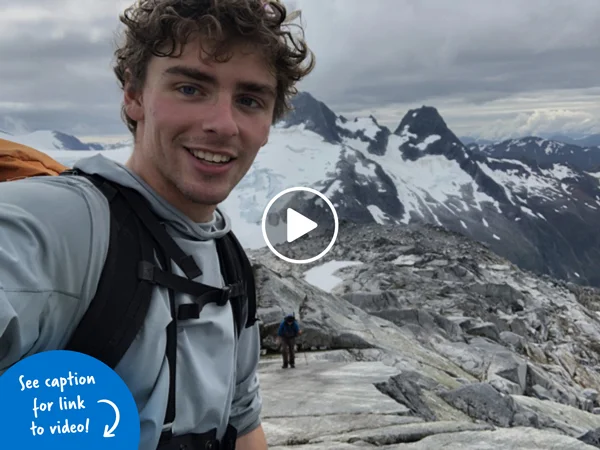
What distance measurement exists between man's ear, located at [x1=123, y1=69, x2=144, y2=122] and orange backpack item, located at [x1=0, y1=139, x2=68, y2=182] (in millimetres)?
520

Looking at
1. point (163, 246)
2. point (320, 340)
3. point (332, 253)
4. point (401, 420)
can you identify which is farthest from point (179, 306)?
point (332, 253)

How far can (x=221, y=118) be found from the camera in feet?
9.88

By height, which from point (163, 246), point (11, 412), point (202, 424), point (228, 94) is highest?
point (228, 94)

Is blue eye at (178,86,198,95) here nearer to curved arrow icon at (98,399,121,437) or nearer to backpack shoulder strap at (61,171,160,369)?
backpack shoulder strap at (61,171,160,369)

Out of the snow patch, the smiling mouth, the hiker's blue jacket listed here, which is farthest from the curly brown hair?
the snow patch

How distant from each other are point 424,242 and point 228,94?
115m

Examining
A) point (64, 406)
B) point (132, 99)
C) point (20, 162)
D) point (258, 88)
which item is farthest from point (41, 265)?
point (258, 88)

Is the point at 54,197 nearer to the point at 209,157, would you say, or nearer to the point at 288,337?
the point at 209,157

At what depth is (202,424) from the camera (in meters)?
3.05

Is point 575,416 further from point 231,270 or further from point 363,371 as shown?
point 231,270

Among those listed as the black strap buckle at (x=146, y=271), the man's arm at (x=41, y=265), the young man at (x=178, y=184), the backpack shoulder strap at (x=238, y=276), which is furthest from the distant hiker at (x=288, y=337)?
the man's arm at (x=41, y=265)

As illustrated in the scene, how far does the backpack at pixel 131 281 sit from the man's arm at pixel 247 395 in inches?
12.6

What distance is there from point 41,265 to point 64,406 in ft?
1.78

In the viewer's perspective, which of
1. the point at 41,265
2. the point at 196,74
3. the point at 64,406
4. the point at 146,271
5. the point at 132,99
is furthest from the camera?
the point at 132,99
